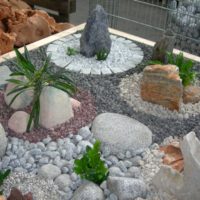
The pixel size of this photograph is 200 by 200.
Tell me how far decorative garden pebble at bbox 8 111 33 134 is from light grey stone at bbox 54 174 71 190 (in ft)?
1.57

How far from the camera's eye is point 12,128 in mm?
2732

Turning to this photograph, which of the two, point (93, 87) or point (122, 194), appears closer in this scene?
point (122, 194)

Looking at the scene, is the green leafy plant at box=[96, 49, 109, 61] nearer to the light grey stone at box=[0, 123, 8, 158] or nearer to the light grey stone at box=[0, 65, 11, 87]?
the light grey stone at box=[0, 65, 11, 87]

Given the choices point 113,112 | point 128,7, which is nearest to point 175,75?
point 113,112

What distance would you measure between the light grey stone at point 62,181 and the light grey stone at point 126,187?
23cm

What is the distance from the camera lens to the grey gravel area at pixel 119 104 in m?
2.84

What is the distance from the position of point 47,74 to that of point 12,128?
41cm

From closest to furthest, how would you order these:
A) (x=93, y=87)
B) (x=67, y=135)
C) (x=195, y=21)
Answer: (x=67, y=135)
(x=93, y=87)
(x=195, y=21)

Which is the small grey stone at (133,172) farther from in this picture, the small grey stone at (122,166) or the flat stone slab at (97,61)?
the flat stone slab at (97,61)

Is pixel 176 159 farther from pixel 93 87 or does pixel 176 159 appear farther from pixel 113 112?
pixel 93 87

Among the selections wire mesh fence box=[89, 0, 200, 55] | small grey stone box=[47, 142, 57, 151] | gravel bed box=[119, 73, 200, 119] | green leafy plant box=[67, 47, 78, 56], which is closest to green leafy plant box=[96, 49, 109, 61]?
green leafy plant box=[67, 47, 78, 56]

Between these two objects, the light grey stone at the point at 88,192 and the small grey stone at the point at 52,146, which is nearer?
the light grey stone at the point at 88,192

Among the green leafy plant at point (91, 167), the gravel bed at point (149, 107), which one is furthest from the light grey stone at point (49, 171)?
the gravel bed at point (149, 107)

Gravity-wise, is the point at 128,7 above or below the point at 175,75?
below
